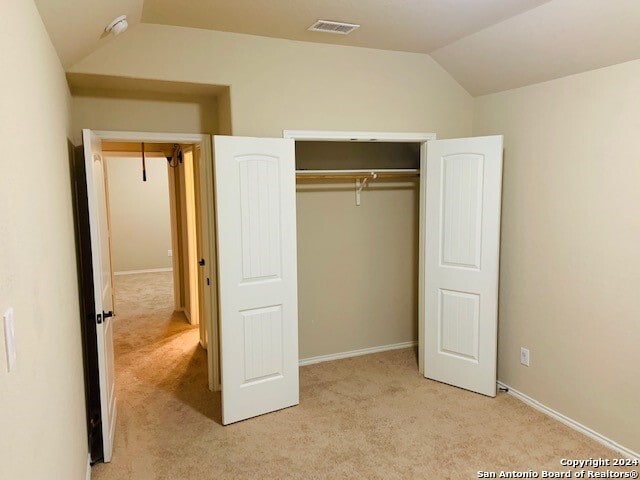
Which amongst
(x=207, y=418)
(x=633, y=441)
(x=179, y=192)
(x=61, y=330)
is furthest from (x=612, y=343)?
(x=179, y=192)

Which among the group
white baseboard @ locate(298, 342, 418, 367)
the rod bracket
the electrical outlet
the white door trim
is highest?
the white door trim

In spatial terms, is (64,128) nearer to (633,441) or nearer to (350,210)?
(350,210)

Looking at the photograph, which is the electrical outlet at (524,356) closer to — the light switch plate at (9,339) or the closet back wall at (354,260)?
the closet back wall at (354,260)

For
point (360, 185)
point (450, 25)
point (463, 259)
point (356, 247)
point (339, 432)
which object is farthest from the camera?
point (356, 247)

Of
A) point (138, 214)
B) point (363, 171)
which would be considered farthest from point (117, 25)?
point (138, 214)

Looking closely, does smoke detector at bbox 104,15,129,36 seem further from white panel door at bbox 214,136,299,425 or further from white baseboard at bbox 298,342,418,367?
white baseboard at bbox 298,342,418,367

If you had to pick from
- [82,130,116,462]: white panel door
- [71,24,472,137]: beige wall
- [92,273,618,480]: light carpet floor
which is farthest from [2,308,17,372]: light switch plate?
[71,24,472,137]: beige wall

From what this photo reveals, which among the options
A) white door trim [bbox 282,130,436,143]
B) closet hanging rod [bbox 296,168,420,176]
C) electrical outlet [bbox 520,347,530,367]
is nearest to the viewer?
white door trim [bbox 282,130,436,143]

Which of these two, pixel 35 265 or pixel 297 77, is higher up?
pixel 297 77

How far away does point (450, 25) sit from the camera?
2979mm

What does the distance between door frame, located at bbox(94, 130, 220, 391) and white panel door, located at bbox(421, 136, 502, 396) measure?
5.48ft

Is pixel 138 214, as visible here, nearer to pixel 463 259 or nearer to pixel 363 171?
pixel 363 171

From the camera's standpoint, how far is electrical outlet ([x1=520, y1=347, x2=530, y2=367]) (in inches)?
137

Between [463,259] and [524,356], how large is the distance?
835 millimetres
